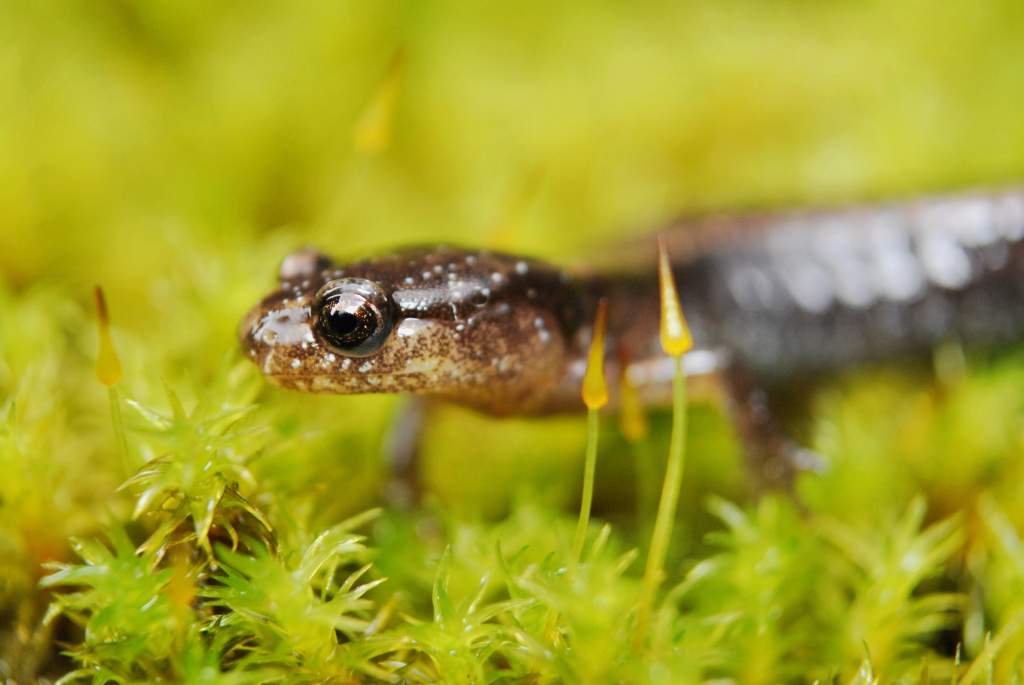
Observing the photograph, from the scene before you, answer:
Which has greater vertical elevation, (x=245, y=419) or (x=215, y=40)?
(x=215, y=40)

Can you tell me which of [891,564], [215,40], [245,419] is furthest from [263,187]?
[891,564]

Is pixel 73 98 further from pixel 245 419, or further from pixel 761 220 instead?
pixel 761 220

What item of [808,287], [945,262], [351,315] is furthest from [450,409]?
[945,262]

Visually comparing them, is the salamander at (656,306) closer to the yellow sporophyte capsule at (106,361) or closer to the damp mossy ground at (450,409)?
the damp mossy ground at (450,409)

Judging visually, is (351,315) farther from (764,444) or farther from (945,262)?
(945,262)

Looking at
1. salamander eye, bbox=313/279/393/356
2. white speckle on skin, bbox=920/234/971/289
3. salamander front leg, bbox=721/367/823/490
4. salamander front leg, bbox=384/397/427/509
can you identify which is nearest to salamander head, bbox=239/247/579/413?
salamander eye, bbox=313/279/393/356

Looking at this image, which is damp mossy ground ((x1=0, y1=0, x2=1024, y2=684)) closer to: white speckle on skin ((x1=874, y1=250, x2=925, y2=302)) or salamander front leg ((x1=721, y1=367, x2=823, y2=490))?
salamander front leg ((x1=721, y1=367, x2=823, y2=490))
